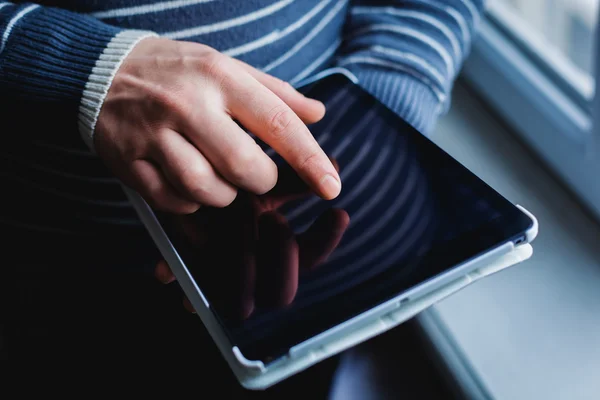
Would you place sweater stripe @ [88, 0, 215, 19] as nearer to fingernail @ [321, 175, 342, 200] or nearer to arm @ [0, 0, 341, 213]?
arm @ [0, 0, 341, 213]

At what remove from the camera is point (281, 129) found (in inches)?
14.8

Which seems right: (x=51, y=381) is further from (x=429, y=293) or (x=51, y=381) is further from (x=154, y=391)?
(x=429, y=293)

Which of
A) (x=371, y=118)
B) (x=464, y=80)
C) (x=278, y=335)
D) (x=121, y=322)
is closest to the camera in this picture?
(x=278, y=335)

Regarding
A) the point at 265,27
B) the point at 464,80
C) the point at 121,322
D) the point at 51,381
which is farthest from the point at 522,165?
the point at 51,381

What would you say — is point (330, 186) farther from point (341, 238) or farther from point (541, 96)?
point (541, 96)

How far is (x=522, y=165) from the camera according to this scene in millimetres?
624

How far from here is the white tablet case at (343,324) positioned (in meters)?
0.31

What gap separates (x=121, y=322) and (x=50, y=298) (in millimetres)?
85

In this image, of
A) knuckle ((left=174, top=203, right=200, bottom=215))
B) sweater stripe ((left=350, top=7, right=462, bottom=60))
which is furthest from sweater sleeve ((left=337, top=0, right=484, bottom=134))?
knuckle ((left=174, top=203, right=200, bottom=215))

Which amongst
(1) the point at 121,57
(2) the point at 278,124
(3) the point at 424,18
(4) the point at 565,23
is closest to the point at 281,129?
(2) the point at 278,124

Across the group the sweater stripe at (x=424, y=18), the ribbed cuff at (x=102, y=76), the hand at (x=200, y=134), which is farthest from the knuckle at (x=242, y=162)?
the sweater stripe at (x=424, y=18)

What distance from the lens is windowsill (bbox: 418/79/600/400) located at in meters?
0.49

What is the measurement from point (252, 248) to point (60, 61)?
196mm

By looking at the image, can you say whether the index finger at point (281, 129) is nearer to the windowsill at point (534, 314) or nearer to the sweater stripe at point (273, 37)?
the sweater stripe at point (273, 37)
